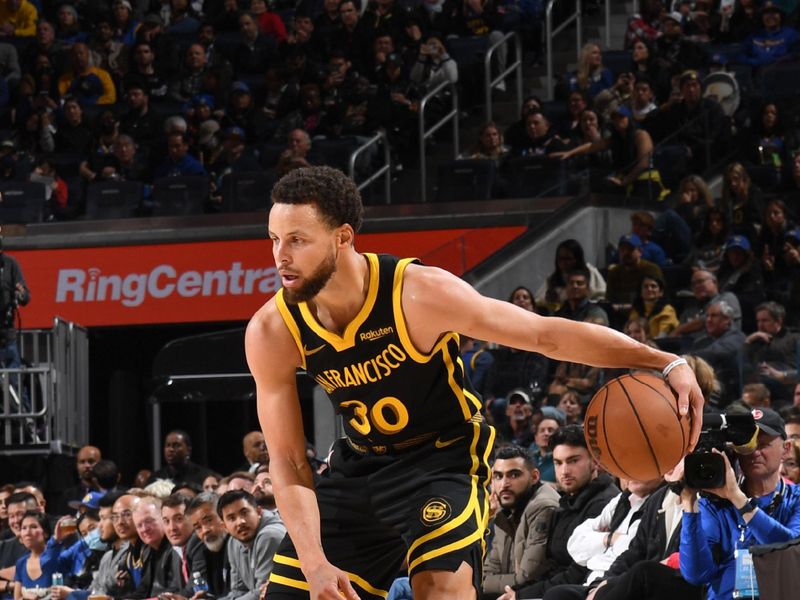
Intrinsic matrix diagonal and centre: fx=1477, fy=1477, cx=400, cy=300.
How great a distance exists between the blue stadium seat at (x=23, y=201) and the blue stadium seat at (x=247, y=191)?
6.66ft

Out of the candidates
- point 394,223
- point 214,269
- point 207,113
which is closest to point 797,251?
point 394,223

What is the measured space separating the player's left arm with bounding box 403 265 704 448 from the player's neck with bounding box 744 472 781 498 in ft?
6.43

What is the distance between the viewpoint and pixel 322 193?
459cm

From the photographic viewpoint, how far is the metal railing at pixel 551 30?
54.6 feet

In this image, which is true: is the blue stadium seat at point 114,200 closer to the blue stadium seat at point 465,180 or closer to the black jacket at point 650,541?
the blue stadium seat at point 465,180

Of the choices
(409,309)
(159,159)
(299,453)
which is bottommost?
(299,453)

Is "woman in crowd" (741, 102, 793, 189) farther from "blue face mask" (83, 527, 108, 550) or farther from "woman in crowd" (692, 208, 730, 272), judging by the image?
"blue face mask" (83, 527, 108, 550)

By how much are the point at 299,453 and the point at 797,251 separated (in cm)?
777

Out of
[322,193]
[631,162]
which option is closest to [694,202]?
[631,162]

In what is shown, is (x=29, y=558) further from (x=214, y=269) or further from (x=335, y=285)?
(x=335, y=285)

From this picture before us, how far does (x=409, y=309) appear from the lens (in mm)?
4691

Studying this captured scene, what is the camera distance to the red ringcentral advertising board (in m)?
15.0

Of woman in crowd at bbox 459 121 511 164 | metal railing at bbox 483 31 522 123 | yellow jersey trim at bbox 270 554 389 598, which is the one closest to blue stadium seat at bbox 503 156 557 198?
woman in crowd at bbox 459 121 511 164

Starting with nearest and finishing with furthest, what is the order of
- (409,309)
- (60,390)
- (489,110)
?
(409,309), (60,390), (489,110)
